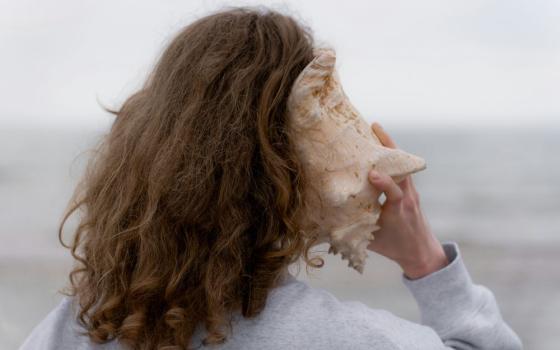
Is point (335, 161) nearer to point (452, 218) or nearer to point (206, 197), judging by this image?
point (206, 197)

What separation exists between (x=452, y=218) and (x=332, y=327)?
18.5 feet

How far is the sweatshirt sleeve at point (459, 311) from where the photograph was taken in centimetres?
105

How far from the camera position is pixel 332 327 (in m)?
0.85

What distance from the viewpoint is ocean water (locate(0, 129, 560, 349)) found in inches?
163

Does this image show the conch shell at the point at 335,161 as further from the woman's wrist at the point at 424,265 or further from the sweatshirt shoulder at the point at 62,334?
the sweatshirt shoulder at the point at 62,334

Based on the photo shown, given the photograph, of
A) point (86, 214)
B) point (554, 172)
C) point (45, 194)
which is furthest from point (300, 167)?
point (554, 172)

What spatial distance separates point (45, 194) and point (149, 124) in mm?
5869

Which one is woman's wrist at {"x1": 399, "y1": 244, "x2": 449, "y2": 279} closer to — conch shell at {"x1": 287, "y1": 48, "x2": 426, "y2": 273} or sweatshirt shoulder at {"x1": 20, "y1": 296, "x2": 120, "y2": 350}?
conch shell at {"x1": 287, "y1": 48, "x2": 426, "y2": 273}

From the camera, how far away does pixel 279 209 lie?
949mm

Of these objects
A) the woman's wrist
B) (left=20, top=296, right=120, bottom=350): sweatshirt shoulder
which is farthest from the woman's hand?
(left=20, top=296, right=120, bottom=350): sweatshirt shoulder

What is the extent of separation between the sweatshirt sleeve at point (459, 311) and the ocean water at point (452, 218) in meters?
0.74

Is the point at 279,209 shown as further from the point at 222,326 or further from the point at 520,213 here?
the point at 520,213

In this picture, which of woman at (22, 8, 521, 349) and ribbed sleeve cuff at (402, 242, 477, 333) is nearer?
woman at (22, 8, 521, 349)

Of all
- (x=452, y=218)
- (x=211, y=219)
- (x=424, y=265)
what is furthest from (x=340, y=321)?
(x=452, y=218)
